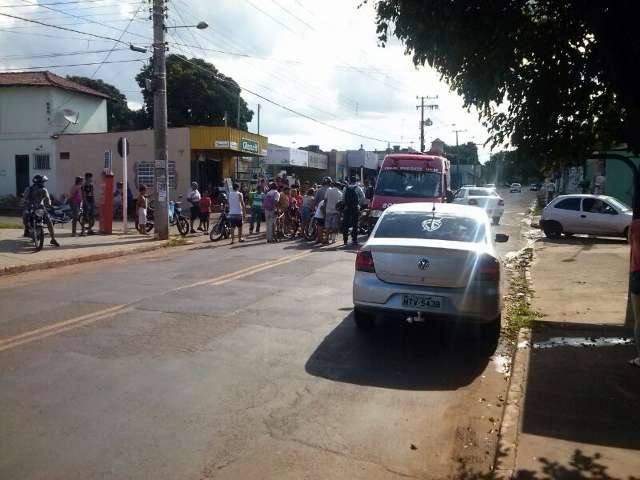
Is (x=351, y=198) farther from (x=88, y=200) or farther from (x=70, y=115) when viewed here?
(x=70, y=115)

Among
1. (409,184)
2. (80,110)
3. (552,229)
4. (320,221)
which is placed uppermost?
(80,110)

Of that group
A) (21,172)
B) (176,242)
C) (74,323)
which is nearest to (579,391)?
(74,323)

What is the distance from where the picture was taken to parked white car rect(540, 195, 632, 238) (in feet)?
66.4

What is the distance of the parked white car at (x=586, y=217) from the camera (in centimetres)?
2025

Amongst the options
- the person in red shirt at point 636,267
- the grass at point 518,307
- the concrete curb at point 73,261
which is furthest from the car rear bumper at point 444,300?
the concrete curb at point 73,261

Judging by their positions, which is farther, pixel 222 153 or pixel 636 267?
pixel 222 153

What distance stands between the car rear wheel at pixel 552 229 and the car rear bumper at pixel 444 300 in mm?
15429

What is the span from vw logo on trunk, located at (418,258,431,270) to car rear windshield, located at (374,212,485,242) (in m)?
0.56

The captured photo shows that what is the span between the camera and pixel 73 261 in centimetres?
1467

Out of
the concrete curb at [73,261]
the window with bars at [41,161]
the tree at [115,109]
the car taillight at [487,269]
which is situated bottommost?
the concrete curb at [73,261]

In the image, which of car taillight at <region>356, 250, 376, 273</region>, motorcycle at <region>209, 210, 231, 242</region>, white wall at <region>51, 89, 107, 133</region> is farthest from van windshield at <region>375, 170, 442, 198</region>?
white wall at <region>51, 89, 107, 133</region>

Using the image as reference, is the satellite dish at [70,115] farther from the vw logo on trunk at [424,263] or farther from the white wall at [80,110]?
the vw logo on trunk at [424,263]

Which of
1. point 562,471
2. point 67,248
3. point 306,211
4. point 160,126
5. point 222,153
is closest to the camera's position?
point 562,471

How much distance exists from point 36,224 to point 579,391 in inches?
527
